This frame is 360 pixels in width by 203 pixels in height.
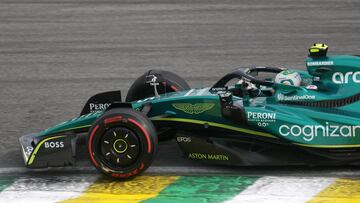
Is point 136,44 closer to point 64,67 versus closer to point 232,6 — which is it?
point 64,67

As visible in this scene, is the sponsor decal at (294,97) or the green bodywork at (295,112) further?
the sponsor decal at (294,97)

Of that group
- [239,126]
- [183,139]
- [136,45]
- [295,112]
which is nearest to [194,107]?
[183,139]

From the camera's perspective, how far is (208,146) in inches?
288

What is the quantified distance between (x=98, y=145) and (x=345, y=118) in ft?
7.24

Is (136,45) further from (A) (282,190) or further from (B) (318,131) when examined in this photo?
(A) (282,190)

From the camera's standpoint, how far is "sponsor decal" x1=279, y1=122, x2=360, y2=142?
23.1 ft

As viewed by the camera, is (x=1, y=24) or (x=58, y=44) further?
(x=1, y=24)

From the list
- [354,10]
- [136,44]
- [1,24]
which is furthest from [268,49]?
[1,24]

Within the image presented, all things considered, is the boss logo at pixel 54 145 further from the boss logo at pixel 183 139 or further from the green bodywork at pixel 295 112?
the boss logo at pixel 183 139

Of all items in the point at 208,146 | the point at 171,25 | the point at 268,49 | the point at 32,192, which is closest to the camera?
the point at 32,192

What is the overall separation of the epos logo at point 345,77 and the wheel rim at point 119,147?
195cm

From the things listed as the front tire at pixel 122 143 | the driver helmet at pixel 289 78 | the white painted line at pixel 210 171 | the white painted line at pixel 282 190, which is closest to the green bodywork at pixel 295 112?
the driver helmet at pixel 289 78

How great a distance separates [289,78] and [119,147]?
178 cm

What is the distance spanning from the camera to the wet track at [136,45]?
9.77m
